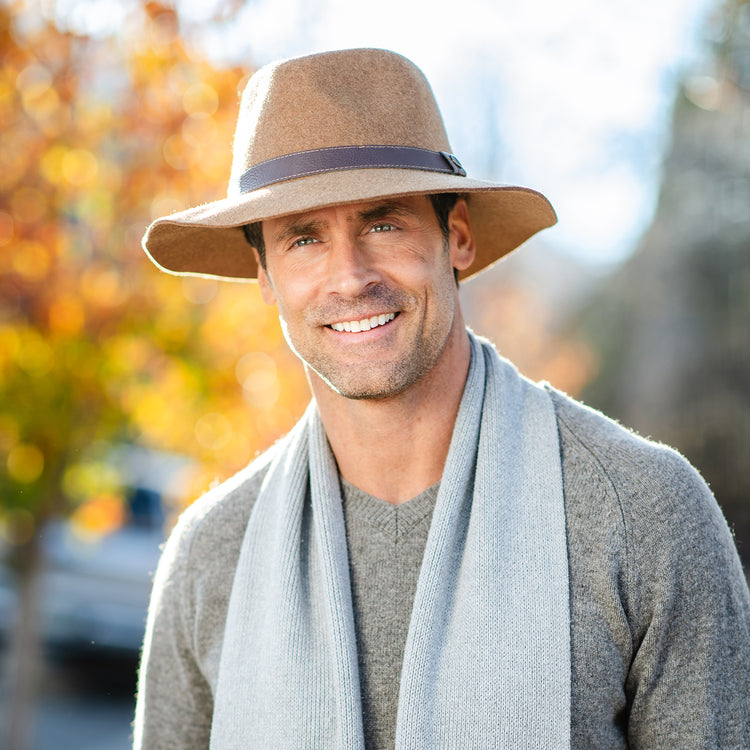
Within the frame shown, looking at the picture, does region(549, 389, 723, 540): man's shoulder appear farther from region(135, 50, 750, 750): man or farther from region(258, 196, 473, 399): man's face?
region(258, 196, 473, 399): man's face

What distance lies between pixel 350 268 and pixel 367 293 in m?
0.07

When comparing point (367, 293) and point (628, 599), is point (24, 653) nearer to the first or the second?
point (367, 293)

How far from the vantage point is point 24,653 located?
17.8 ft

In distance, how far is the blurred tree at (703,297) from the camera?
40.0ft

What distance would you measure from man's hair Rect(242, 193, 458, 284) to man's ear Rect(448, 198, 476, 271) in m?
0.02

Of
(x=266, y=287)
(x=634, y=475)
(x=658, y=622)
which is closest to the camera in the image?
(x=658, y=622)

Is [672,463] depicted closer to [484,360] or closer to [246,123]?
[484,360]

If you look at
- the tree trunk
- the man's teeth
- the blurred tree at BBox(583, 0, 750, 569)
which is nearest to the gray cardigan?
the man's teeth

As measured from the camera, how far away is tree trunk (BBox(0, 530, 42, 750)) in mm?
5320

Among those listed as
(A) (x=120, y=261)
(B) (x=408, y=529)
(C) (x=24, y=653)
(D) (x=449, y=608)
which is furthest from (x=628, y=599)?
(C) (x=24, y=653)

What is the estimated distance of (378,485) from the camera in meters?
2.13

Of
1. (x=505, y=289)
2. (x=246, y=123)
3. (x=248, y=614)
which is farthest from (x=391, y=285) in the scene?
(x=505, y=289)

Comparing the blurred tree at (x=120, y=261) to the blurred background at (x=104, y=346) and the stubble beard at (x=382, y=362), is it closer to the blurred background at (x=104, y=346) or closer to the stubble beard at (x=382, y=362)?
the blurred background at (x=104, y=346)

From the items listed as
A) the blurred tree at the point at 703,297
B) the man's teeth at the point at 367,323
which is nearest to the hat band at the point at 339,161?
the man's teeth at the point at 367,323
